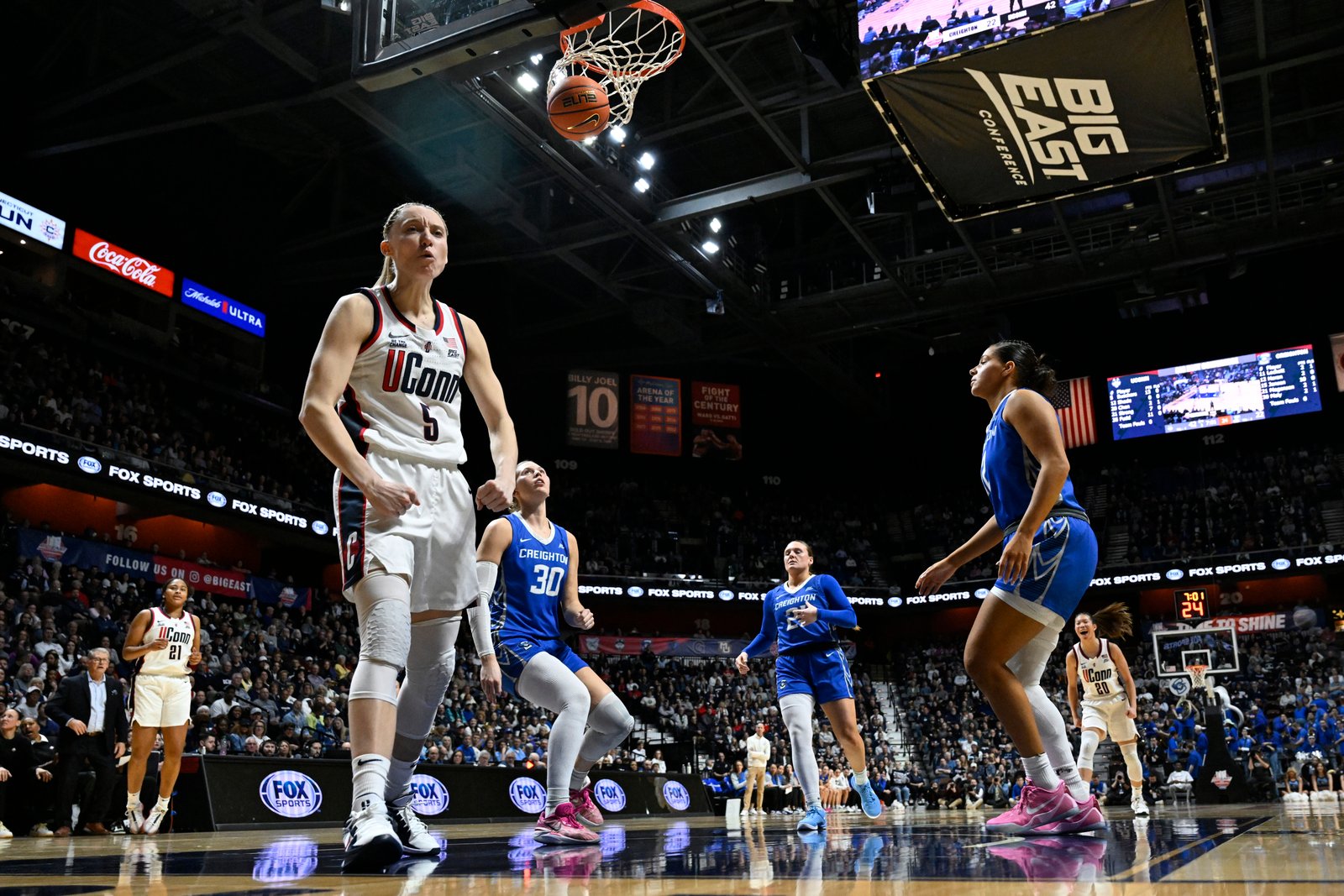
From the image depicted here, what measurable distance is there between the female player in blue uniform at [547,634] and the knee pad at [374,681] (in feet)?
5.38

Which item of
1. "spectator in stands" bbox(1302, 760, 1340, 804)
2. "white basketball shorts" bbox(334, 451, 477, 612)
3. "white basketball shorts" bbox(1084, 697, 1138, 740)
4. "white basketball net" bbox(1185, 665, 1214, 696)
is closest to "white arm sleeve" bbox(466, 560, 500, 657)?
"white basketball shorts" bbox(334, 451, 477, 612)

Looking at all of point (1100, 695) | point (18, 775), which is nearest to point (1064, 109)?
point (1100, 695)

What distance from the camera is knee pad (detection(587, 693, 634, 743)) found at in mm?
5266

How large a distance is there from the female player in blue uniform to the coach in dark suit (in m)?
5.69

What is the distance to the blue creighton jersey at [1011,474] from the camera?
14.8ft

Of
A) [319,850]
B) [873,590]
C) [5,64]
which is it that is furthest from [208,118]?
[873,590]

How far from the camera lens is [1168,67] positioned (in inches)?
387

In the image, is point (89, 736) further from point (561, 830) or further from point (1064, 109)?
point (1064, 109)

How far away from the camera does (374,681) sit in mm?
3117

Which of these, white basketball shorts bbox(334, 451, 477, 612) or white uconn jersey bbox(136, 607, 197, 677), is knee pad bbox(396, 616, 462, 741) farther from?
white uconn jersey bbox(136, 607, 197, 677)

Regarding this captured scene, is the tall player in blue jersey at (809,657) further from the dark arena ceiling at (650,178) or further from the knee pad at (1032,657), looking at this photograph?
the dark arena ceiling at (650,178)

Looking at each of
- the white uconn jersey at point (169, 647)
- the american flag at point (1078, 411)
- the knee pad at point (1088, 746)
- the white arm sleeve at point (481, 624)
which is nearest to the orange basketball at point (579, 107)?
the white uconn jersey at point (169, 647)

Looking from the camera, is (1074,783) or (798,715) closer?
(1074,783)

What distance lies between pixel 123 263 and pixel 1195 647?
2494 centimetres
